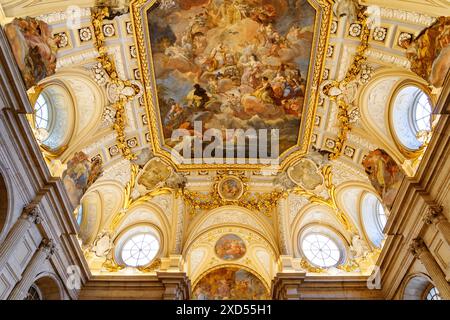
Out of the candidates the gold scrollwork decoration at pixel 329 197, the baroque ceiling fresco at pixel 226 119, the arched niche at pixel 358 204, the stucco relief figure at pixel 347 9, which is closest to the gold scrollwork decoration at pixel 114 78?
the baroque ceiling fresco at pixel 226 119

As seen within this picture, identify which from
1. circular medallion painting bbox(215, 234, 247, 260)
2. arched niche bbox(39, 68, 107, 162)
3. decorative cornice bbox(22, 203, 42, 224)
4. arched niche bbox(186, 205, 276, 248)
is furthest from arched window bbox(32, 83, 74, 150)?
circular medallion painting bbox(215, 234, 247, 260)

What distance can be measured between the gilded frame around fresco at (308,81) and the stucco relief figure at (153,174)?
37 centimetres

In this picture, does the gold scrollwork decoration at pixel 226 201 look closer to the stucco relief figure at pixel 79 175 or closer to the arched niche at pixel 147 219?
the arched niche at pixel 147 219

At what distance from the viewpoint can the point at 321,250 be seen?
1683 centimetres

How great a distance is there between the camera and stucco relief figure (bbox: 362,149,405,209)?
13.1m

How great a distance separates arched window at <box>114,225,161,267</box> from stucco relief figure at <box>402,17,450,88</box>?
11.5 metres

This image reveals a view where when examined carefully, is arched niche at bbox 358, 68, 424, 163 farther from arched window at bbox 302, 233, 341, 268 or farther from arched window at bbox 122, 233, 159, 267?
arched window at bbox 122, 233, 159, 267

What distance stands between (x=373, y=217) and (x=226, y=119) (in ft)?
22.4

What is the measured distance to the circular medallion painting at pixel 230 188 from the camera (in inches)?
683

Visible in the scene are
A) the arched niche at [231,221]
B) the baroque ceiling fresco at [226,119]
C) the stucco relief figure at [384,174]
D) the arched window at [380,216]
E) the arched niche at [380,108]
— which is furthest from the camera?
the arched niche at [231,221]

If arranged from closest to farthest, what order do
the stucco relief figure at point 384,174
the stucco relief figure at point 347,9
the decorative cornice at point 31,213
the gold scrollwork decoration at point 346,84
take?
the decorative cornice at point 31,213, the stucco relief figure at point 347,9, the gold scrollwork decoration at point 346,84, the stucco relief figure at point 384,174
